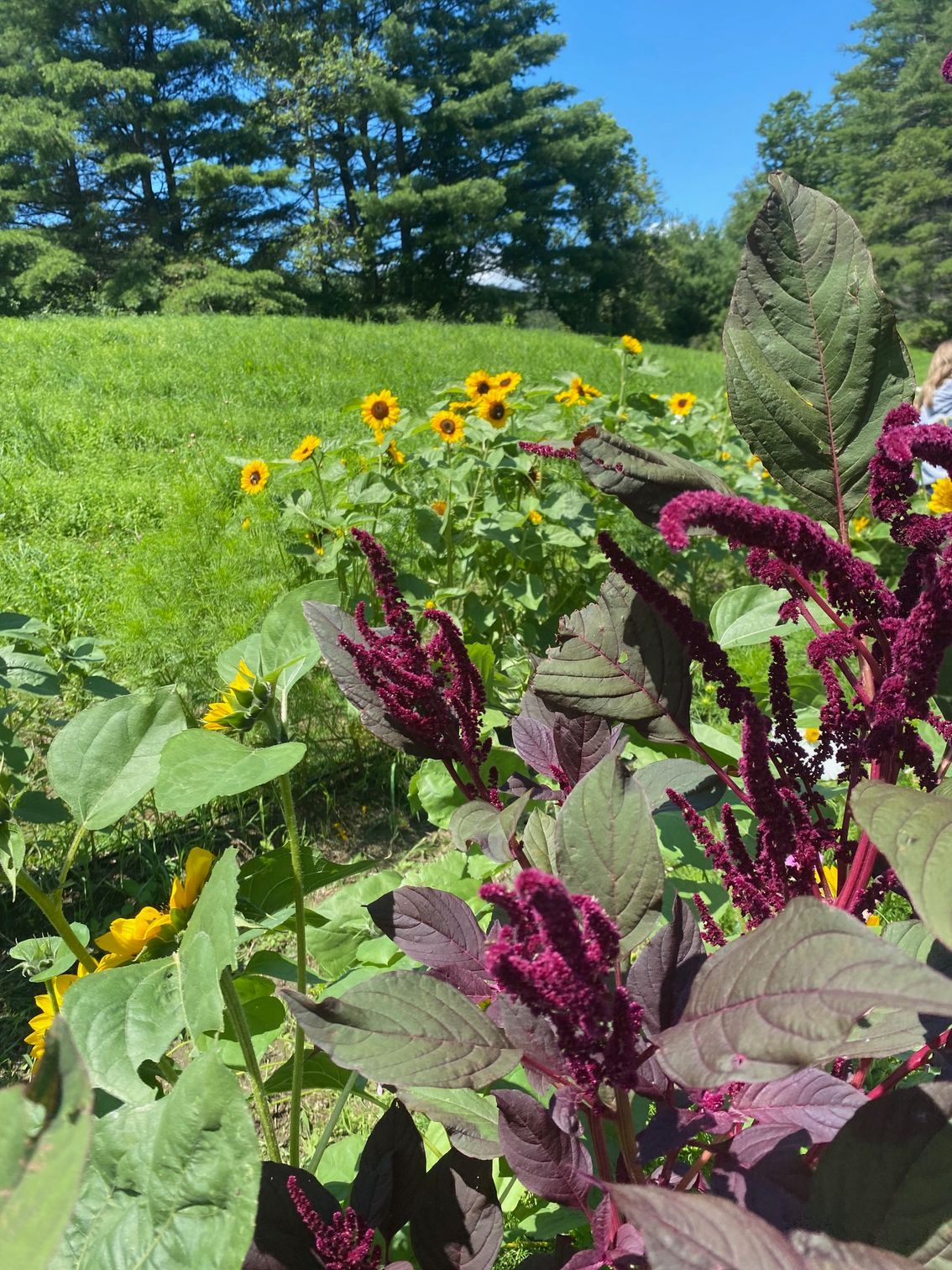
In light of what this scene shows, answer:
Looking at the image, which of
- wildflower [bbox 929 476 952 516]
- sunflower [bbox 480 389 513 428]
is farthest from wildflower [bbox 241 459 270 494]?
wildflower [bbox 929 476 952 516]

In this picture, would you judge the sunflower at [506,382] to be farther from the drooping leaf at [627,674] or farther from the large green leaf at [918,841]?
the large green leaf at [918,841]

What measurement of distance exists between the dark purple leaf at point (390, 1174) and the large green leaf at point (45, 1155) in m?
0.40

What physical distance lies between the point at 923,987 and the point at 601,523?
10.9 ft

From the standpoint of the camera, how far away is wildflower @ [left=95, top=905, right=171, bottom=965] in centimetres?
78

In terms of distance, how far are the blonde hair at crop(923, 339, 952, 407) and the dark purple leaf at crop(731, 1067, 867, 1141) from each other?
5524mm

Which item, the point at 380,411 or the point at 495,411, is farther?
the point at 380,411

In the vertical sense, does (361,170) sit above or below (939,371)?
above

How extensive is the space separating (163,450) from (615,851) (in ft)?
16.8

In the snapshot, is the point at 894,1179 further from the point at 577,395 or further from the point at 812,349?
the point at 577,395

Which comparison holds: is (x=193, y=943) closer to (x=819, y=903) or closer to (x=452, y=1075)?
(x=452, y=1075)

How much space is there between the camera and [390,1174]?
609 millimetres

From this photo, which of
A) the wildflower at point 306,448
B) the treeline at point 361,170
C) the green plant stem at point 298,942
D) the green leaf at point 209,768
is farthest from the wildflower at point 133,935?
the treeline at point 361,170

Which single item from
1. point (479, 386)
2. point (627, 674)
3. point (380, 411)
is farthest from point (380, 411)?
point (627, 674)

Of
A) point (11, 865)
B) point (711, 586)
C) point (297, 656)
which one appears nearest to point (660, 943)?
point (297, 656)
